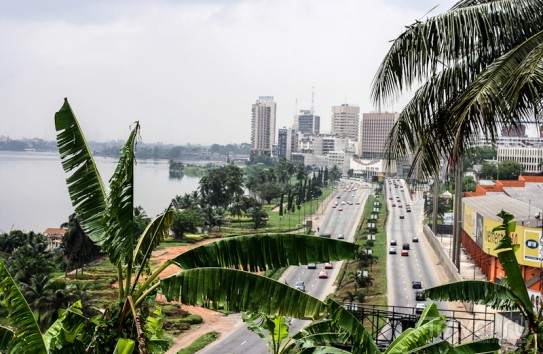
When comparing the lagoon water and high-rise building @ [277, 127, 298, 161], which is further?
high-rise building @ [277, 127, 298, 161]

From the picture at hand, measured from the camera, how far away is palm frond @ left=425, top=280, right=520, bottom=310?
551 cm

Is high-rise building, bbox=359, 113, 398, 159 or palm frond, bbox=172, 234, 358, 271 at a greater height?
high-rise building, bbox=359, 113, 398, 159

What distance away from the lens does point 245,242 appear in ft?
12.4

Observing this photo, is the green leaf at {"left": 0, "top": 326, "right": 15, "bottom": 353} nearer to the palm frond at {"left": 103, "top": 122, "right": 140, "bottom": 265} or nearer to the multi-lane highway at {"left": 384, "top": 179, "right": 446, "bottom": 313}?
the palm frond at {"left": 103, "top": 122, "right": 140, "bottom": 265}

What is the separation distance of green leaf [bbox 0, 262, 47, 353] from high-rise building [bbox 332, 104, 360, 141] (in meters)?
183

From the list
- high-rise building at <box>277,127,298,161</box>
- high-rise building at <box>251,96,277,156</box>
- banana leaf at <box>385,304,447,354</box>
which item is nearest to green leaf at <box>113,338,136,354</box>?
banana leaf at <box>385,304,447,354</box>

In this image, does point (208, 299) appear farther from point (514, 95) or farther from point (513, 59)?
point (513, 59)

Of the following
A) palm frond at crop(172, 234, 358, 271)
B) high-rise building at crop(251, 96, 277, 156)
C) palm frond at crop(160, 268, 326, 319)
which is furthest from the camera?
high-rise building at crop(251, 96, 277, 156)

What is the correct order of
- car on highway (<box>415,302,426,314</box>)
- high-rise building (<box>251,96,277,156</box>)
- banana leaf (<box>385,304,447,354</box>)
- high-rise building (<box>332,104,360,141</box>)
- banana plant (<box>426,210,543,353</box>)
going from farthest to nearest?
high-rise building (<box>251,96,277,156</box>)
high-rise building (<box>332,104,360,141</box>)
car on highway (<box>415,302,426,314</box>)
banana plant (<box>426,210,543,353</box>)
banana leaf (<box>385,304,447,354</box>)

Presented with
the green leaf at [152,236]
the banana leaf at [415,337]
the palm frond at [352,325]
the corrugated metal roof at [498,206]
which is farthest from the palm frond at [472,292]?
the corrugated metal roof at [498,206]

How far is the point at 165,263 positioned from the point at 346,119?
608ft

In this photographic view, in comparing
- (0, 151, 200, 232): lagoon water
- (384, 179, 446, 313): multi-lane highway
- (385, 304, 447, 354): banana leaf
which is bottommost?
(0, 151, 200, 232): lagoon water

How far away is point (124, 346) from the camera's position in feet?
10.3

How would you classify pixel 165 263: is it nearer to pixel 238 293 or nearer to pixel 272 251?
pixel 238 293
